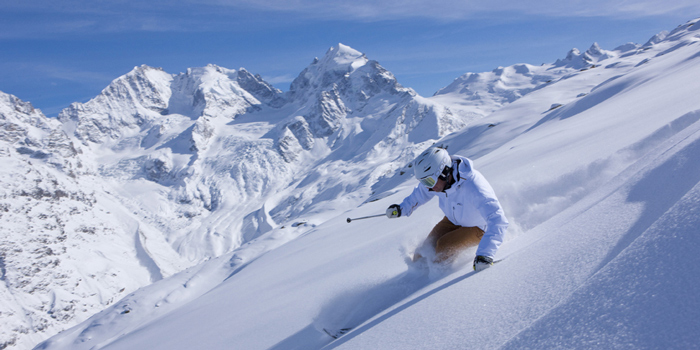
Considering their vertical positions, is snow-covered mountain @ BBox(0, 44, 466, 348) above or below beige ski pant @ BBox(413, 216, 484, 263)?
above

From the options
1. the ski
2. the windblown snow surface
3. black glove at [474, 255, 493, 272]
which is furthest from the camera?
the ski

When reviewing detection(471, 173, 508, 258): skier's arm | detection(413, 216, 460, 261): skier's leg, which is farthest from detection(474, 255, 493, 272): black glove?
detection(413, 216, 460, 261): skier's leg

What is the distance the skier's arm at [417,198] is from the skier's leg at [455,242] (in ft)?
3.23

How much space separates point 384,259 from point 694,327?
468 centimetres

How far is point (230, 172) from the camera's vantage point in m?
145

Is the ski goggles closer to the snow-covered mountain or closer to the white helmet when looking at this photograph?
the white helmet

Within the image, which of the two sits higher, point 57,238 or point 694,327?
point 57,238

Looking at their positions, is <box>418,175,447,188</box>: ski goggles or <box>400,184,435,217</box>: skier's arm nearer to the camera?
<box>418,175,447,188</box>: ski goggles

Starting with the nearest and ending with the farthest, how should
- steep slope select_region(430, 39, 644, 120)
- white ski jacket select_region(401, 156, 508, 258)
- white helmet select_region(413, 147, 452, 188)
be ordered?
white ski jacket select_region(401, 156, 508, 258) → white helmet select_region(413, 147, 452, 188) → steep slope select_region(430, 39, 644, 120)

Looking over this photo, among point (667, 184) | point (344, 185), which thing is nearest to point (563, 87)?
point (667, 184)

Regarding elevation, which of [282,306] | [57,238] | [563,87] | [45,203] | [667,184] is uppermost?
[45,203]

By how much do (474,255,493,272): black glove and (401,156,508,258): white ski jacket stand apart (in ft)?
0.36

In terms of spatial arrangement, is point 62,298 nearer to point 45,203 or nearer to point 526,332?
point 45,203

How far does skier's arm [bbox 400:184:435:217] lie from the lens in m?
5.27
